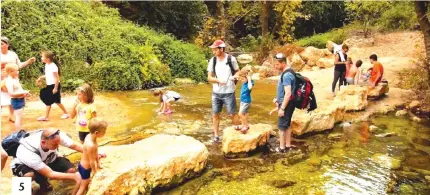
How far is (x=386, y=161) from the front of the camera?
7160mm

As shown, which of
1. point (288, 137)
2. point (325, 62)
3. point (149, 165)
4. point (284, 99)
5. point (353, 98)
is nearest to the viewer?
point (149, 165)

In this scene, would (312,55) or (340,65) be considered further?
(312,55)

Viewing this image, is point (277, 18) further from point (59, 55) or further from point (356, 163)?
point (356, 163)

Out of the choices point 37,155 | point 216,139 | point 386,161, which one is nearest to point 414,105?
point 386,161

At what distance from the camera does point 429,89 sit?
36.4 feet

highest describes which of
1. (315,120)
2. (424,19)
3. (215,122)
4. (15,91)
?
(424,19)

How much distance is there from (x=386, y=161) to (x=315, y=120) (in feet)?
5.77

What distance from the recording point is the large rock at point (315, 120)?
831 centimetres

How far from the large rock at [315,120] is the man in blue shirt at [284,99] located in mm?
907

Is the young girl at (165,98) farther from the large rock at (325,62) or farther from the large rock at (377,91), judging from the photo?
the large rock at (325,62)

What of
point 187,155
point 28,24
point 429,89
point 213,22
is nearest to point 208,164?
point 187,155

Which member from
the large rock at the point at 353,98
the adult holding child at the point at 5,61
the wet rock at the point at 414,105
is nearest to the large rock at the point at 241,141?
the large rock at the point at 353,98

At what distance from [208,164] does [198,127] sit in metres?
2.16

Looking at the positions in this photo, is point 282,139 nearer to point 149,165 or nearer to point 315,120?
point 315,120
